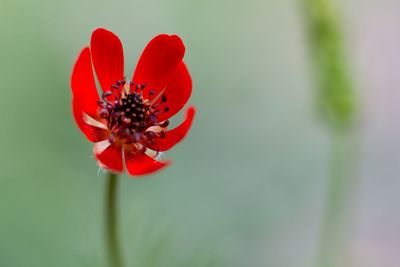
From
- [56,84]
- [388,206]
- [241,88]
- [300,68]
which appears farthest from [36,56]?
[388,206]

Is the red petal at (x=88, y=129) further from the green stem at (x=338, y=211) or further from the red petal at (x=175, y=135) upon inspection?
the green stem at (x=338, y=211)

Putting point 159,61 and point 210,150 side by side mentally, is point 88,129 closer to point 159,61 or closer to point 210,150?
point 159,61

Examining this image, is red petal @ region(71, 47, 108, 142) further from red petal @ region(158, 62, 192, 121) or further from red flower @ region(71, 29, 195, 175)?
red petal @ region(158, 62, 192, 121)

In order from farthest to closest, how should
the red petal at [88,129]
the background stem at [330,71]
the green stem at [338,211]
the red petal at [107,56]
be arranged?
1. the green stem at [338,211]
2. the background stem at [330,71]
3. the red petal at [107,56]
4. the red petal at [88,129]

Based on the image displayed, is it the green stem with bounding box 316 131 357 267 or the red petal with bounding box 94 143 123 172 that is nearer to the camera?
the red petal with bounding box 94 143 123 172

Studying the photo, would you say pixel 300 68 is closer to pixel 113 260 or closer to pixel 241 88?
pixel 241 88

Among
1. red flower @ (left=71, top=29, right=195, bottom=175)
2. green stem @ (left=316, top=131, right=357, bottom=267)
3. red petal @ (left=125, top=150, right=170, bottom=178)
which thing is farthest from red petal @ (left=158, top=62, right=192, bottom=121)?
green stem @ (left=316, top=131, right=357, bottom=267)

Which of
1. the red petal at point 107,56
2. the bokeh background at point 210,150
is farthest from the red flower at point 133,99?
the bokeh background at point 210,150
